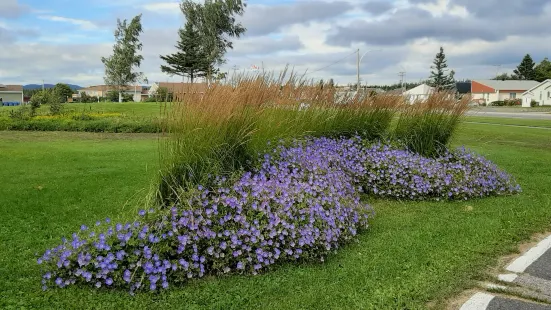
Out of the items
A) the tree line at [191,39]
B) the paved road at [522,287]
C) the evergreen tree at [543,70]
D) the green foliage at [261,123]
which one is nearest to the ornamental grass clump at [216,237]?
the green foliage at [261,123]

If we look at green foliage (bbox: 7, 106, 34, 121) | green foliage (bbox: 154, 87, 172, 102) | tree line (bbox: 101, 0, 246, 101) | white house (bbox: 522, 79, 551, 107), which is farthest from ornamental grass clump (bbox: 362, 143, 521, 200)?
white house (bbox: 522, 79, 551, 107)

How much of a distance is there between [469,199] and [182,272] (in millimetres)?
4831

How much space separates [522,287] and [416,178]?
3.15m

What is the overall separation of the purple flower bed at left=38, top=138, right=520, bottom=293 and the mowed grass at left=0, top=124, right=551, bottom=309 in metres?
0.12

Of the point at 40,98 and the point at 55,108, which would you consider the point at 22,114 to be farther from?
the point at 40,98

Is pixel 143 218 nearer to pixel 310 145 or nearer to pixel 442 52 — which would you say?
pixel 310 145

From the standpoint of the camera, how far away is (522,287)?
3.88m

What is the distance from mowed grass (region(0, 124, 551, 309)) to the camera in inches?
140

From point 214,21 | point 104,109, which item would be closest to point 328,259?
point 104,109

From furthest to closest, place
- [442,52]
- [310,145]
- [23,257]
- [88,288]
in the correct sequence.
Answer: [442,52], [310,145], [23,257], [88,288]

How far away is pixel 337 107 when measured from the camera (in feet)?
25.3

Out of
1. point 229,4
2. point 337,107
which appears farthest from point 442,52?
point 337,107

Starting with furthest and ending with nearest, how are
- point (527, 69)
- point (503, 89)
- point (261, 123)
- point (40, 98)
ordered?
1. point (527, 69)
2. point (503, 89)
3. point (40, 98)
4. point (261, 123)

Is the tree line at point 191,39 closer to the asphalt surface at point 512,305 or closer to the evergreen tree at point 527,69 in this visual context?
the asphalt surface at point 512,305
